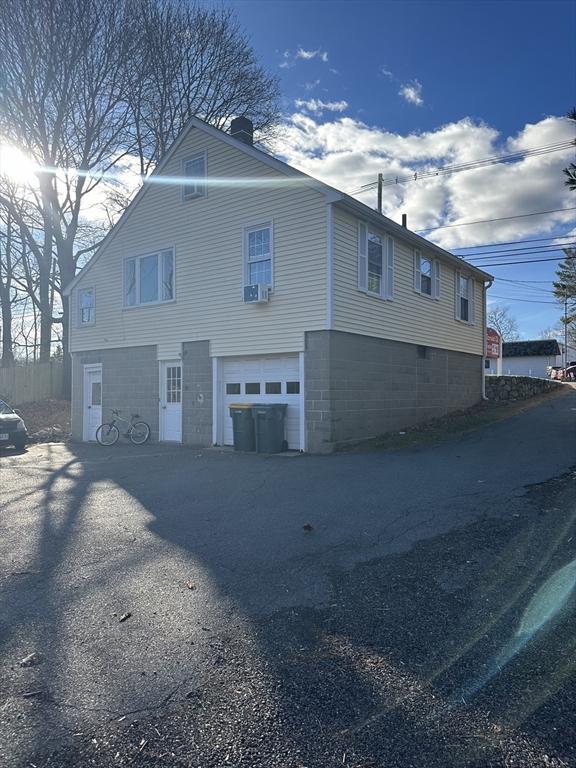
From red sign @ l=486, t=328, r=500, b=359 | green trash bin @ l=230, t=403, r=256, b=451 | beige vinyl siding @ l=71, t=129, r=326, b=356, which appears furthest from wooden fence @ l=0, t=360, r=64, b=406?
red sign @ l=486, t=328, r=500, b=359

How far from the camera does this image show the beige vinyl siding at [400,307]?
12.2 meters

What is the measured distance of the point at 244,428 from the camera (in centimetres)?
1267

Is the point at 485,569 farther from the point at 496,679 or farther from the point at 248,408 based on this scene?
the point at 248,408

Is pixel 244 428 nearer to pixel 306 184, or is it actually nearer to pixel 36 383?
pixel 306 184

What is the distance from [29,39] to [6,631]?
898 inches

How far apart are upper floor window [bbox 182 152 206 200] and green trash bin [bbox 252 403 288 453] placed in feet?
21.1

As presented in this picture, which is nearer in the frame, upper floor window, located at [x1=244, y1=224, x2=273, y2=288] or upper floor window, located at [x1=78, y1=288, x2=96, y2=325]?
upper floor window, located at [x1=244, y1=224, x2=273, y2=288]

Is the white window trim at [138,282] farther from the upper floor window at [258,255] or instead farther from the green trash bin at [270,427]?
the green trash bin at [270,427]

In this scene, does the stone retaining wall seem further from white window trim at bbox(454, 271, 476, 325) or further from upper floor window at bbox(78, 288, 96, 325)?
upper floor window at bbox(78, 288, 96, 325)

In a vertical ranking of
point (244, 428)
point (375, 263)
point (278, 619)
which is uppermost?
point (375, 263)

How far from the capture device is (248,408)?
12.6 metres

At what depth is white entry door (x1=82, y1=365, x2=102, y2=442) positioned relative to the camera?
17906 millimetres

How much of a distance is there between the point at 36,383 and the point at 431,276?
68.1 ft

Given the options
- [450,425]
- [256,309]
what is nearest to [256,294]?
[256,309]
